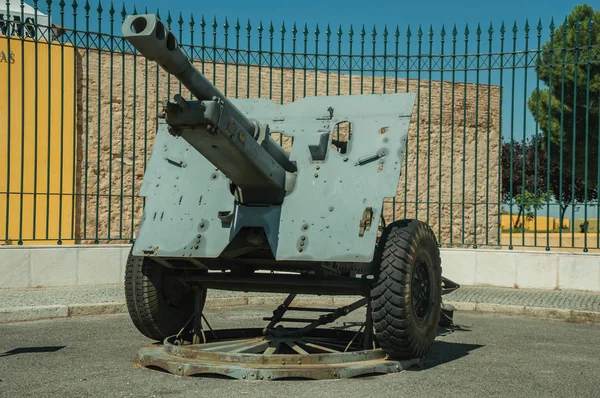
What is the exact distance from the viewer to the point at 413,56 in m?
12.4

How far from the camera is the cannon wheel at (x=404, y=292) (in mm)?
5582

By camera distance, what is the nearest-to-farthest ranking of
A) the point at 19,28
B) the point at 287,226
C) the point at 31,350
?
the point at 287,226 < the point at 31,350 < the point at 19,28

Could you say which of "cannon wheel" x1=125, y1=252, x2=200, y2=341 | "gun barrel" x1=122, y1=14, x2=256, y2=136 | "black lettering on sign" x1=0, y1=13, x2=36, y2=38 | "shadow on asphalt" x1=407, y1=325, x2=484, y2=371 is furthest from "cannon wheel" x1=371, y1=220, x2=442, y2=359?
"black lettering on sign" x1=0, y1=13, x2=36, y2=38

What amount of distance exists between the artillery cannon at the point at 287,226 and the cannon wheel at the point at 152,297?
10mm

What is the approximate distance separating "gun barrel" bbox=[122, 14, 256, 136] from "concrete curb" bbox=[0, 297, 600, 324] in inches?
184

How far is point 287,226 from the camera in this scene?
19.5ft

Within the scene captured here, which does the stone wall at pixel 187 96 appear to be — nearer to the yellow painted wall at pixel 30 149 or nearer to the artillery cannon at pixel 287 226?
the yellow painted wall at pixel 30 149

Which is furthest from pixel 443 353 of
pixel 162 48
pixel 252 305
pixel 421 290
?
pixel 252 305

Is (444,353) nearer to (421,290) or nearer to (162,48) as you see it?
(421,290)

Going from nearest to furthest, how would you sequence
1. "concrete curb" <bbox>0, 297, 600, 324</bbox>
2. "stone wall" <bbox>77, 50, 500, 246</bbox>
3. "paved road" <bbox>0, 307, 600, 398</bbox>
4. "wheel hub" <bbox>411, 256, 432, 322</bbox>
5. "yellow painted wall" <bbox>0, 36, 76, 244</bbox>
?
"paved road" <bbox>0, 307, 600, 398</bbox>
"wheel hub" <bbox>411, 256, 432, 322</bbox>
"concrete curb" <bbox>0, 297, 600, 324</bbox>
"yellow painted wall" <bbox>0, 36, 76, 244</bbox>
"stone wall" <bbox>77, 50, 500, 246</bbox>

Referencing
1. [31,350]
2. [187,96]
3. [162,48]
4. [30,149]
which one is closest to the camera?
[162,48]

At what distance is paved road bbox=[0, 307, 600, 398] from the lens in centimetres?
511

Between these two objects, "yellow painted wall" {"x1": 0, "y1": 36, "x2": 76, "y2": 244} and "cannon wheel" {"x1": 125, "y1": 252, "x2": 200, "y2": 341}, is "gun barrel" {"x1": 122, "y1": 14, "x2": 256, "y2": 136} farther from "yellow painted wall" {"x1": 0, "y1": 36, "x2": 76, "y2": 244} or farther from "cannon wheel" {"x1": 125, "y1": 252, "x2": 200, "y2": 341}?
"yellow painted wall" {"x1": 0, "y1": 36, "x2": 76, "y2": 244}

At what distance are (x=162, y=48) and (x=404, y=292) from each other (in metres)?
Answer: 2.30
